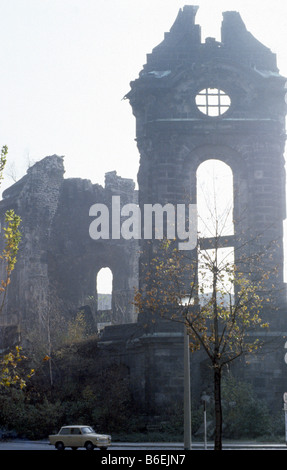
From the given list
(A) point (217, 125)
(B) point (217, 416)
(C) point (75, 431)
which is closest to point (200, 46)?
(A) point (217, 125)

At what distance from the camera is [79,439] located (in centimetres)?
2836

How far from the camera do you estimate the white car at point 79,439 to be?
Answer: 28109 millimetres

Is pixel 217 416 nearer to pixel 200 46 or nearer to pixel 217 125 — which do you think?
pixel 217 125

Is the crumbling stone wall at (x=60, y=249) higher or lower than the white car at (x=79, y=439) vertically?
higher

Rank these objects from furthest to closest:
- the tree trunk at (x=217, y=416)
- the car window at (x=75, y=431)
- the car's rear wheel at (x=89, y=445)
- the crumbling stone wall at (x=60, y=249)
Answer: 1. the crumbling stone wall at (x=60, y=249)
2. the car window at (x=75, y=431)
3. the car's rear wheel at (x=89, y=445)
4. the tree trunk at (x=217, y=416)

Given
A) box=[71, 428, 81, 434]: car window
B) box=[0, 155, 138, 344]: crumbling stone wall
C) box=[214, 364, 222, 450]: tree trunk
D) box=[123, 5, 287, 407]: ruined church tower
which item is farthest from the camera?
box=[0, 155, 138, 344]: crumbling stone wall

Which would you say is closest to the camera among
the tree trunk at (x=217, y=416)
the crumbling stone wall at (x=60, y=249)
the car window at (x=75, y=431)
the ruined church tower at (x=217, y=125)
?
the tree trunk at (x=217, y=416)

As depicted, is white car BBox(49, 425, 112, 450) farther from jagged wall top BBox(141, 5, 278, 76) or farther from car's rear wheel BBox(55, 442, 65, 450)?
jagged wall top BBox(141, 5, 278, 76)

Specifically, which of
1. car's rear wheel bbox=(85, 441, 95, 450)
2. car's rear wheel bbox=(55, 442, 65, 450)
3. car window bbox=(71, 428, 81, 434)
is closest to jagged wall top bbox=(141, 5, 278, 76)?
car window bbox=(71, 428, 81, 434)

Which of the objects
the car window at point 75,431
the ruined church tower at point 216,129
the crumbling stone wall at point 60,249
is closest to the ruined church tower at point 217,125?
the ruined church tower at point 216,129

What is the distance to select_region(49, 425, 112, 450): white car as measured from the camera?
2811 cm

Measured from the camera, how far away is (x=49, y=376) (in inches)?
1529

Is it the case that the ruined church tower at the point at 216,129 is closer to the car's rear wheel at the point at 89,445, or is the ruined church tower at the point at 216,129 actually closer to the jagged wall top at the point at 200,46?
the jagged wall top at the point at 200,46
